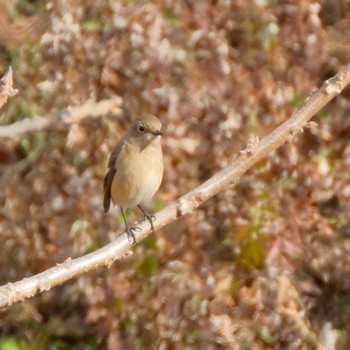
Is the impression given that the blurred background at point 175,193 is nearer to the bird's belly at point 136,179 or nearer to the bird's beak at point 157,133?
the bird's belly at point 136,179

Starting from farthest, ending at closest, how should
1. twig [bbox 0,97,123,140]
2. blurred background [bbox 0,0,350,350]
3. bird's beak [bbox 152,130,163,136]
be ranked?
blurred background [bbox 0,0,350,350]
bird's beak [bbox 152,130,163,136]
twig [bbox 0,97,123,140]

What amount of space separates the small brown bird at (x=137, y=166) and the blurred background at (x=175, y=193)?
99 cm

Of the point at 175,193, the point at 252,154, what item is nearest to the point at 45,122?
the point at 252,154

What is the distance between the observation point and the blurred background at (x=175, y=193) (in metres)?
6.18

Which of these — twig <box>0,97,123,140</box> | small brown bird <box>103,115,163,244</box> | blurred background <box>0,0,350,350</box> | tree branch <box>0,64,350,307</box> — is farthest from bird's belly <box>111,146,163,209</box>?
twig <box>0,97,123,140</box>

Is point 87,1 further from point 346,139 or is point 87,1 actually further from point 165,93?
point 346,139

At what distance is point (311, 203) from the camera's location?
6.71 meters

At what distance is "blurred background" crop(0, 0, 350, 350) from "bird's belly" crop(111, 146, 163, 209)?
40.2 inches

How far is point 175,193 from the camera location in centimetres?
623

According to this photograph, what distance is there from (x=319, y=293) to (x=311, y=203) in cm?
64

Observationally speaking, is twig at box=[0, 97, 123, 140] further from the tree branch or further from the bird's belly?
the bird's belly

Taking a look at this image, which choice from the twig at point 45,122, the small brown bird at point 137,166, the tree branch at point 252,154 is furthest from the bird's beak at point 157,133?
the twig at point 45,122

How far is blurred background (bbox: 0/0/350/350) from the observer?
6.18 meters

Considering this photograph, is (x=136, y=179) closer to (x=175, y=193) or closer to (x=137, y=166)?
(x=137, y=166)
